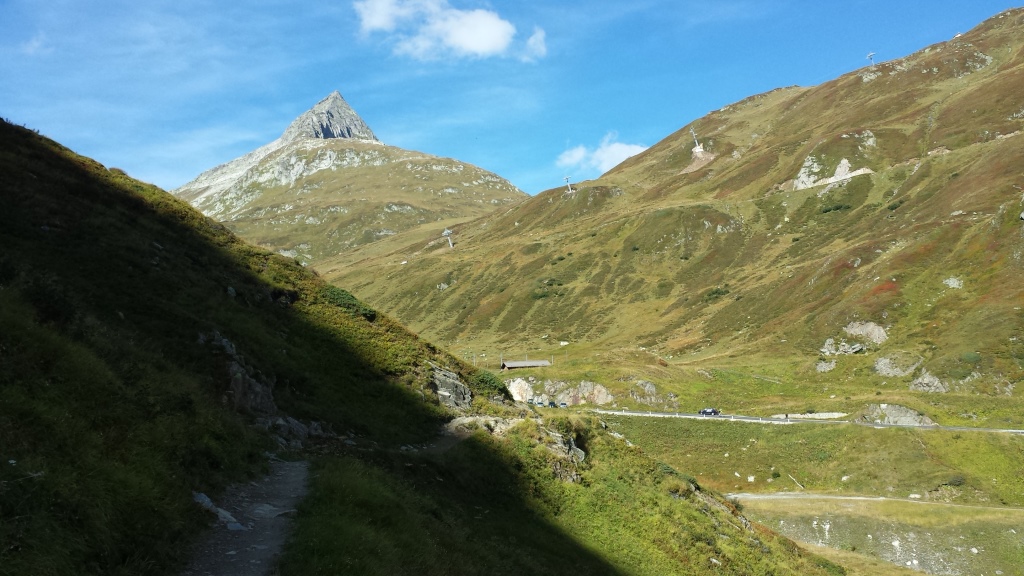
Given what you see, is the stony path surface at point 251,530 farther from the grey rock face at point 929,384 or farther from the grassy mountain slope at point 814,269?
the grey rock face at point 929,384

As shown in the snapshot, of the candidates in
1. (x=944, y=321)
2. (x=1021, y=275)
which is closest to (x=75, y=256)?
(x=944, y=321)

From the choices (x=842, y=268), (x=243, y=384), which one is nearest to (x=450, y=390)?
(x=243, y=384)

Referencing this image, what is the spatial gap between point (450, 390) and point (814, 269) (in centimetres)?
9810

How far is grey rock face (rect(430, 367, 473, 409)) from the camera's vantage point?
3075 cm

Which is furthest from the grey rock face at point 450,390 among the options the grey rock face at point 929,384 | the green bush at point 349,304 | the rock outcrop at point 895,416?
the grey rock face at point 929,384

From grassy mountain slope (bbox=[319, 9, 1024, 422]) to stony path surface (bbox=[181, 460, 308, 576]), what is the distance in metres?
65.5

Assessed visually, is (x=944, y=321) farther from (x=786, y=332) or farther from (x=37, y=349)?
(x=37, y=349)

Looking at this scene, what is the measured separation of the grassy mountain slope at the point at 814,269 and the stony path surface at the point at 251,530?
65.5 metres

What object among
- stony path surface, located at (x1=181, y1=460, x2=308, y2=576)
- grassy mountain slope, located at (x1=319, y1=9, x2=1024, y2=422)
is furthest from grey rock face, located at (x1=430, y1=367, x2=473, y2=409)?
grassy mountain slope, located at (x1=319, y1=9, x2=1024, y2=422)

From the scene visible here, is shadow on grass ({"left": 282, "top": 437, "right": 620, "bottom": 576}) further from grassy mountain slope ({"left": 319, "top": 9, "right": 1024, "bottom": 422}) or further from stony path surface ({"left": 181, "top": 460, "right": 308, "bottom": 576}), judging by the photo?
grassy mountain slope ({"left": 319, "top": 9, "right": 1024, "bottom": 422})

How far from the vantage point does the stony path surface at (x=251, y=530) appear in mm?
9680

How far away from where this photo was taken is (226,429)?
50.2ft

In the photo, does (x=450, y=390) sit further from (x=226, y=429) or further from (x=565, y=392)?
(x=565, y=392)

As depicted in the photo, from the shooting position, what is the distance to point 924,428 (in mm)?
54781
